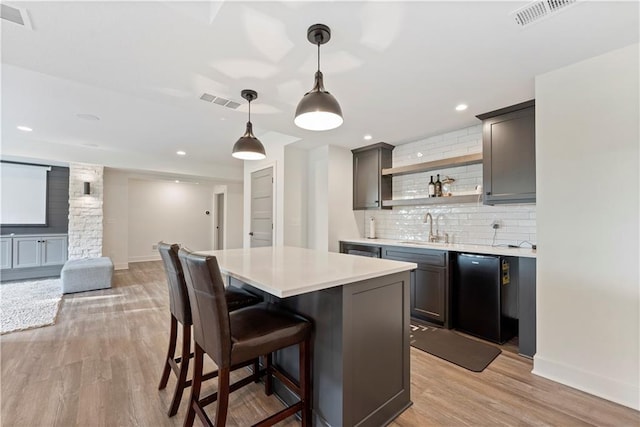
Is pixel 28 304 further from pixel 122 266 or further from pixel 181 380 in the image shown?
pixel 181 380

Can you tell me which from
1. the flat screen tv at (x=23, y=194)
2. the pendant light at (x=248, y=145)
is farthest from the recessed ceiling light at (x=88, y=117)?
the flat screen tv at (x=23, y=194)

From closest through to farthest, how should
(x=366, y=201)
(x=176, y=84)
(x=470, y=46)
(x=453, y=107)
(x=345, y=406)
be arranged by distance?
(x=345, y=406) → (x=470, y=46) → (x=176, y=84) → (x=453, y=107) → (x=366, y=201)

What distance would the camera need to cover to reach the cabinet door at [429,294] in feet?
10.2

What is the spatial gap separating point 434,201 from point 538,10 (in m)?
2.35

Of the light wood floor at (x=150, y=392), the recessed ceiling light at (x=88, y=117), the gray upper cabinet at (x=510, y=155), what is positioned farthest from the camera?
the recessed ceiling light at (x=88, y=117)

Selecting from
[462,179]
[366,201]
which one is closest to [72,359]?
[366,201]

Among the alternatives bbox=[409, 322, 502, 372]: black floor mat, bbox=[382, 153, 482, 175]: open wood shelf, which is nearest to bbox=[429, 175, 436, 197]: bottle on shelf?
bbox=[382, 153, 482, 175]: open wood shelf

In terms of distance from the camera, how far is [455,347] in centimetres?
265

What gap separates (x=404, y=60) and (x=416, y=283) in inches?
96.3

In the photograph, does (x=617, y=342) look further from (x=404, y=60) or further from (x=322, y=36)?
(x=322, y=36)

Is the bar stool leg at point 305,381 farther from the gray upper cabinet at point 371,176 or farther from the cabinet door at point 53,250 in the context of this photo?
the cabinet door at point 53,250

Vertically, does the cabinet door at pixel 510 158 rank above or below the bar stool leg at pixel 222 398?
above

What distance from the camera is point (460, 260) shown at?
300cm

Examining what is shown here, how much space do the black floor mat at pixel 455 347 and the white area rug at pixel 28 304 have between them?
4.17 metres
